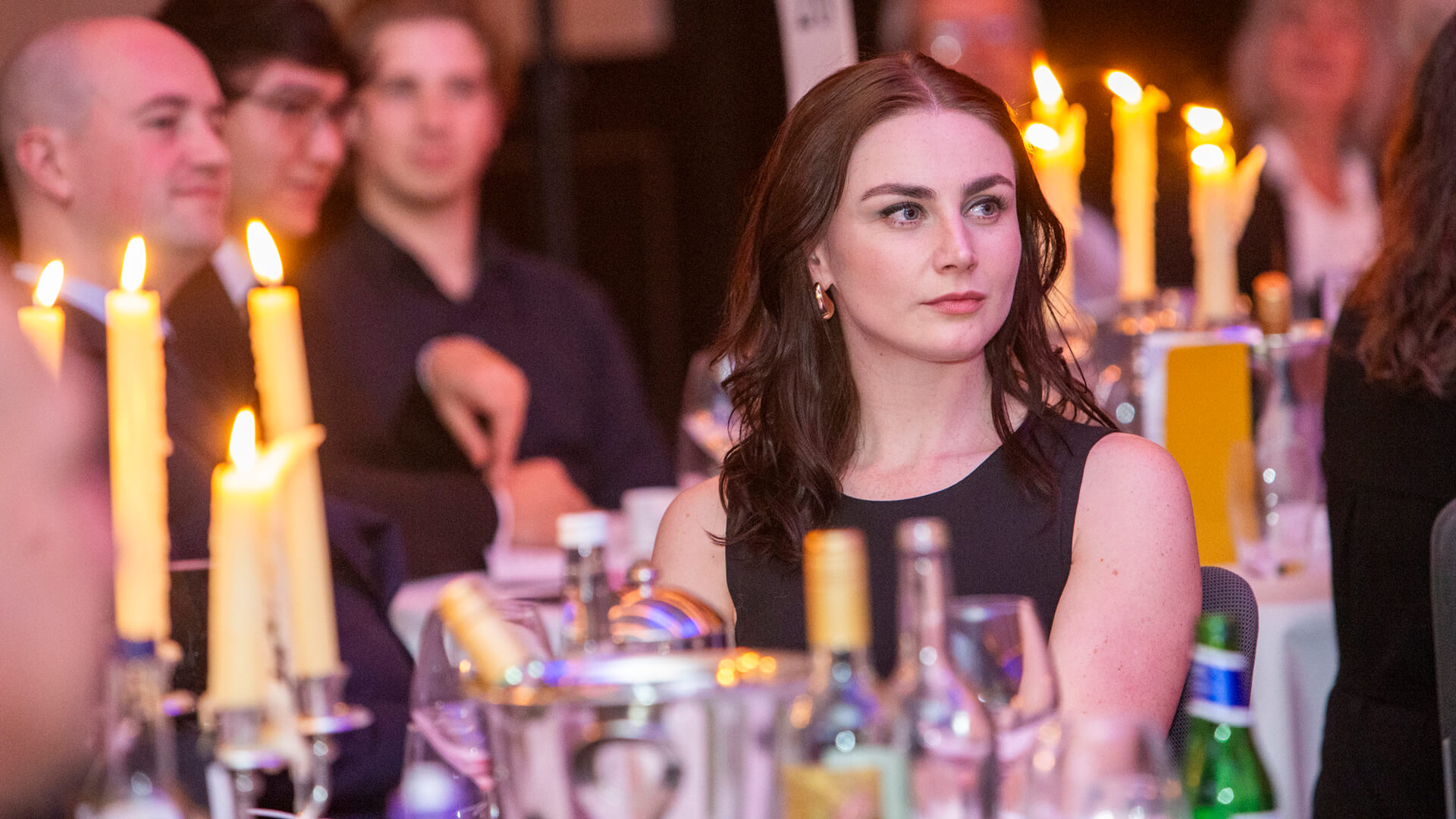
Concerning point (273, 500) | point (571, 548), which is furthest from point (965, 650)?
point (273, 500)

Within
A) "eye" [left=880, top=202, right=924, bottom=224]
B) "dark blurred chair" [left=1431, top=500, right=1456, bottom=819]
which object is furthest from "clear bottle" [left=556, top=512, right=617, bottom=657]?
"dark blurred chair" [left=1431, top=500, right=1456, bottom=819]

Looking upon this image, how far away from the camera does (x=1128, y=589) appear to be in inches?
64.9

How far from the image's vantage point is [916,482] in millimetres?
1831

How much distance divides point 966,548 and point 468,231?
2749 millimetres

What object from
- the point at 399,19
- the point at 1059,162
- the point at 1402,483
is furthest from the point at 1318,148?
the point at 1402,483

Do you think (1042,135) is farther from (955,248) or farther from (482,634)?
(482,634)

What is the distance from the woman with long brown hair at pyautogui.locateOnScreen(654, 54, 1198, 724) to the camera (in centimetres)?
163

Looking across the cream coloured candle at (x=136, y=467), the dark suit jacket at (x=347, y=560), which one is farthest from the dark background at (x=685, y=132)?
the cream coloured candle at (x=136, y=467)

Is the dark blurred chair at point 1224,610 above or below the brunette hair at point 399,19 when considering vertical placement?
below

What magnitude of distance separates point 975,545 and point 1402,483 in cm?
72

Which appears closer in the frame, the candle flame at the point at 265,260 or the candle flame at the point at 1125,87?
the candle flame at the point at 265,260

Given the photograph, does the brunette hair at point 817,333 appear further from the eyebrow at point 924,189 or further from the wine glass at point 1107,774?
the wine glass at point 1107,774

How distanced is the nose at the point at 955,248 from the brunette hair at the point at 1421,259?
2.72ft

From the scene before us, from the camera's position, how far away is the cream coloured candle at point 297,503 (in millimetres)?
1006
